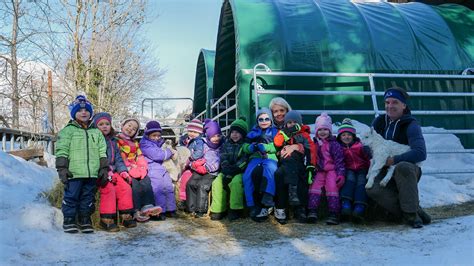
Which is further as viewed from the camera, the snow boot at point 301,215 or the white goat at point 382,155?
the snow boot at point 301,215

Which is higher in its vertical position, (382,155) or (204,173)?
(382,155)

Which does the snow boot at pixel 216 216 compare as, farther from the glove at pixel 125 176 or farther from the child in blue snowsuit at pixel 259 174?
the glove at pixel 125 176

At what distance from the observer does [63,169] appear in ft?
13.5

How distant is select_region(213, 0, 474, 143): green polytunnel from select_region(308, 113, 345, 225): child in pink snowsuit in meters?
2.78

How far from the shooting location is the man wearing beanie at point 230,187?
475cm

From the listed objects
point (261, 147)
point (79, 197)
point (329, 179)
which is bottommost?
point (79, 197)

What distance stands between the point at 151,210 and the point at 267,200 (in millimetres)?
1306

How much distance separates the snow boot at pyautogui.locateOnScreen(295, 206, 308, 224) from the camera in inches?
178

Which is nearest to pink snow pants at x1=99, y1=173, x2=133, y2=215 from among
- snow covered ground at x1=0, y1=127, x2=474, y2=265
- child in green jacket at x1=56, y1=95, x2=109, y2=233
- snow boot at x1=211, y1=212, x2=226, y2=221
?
child in green jacket at x1=56, y1=95, x2=109, y2=233

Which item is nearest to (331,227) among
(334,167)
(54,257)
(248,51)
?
(334,167)

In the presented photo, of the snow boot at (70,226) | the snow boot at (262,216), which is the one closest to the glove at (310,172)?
the snow boot at (262,216)

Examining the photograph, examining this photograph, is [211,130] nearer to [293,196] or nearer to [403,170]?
[293,196]

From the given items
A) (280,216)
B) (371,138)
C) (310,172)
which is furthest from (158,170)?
(371,138)

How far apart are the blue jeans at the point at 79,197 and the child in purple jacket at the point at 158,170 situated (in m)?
0.76
